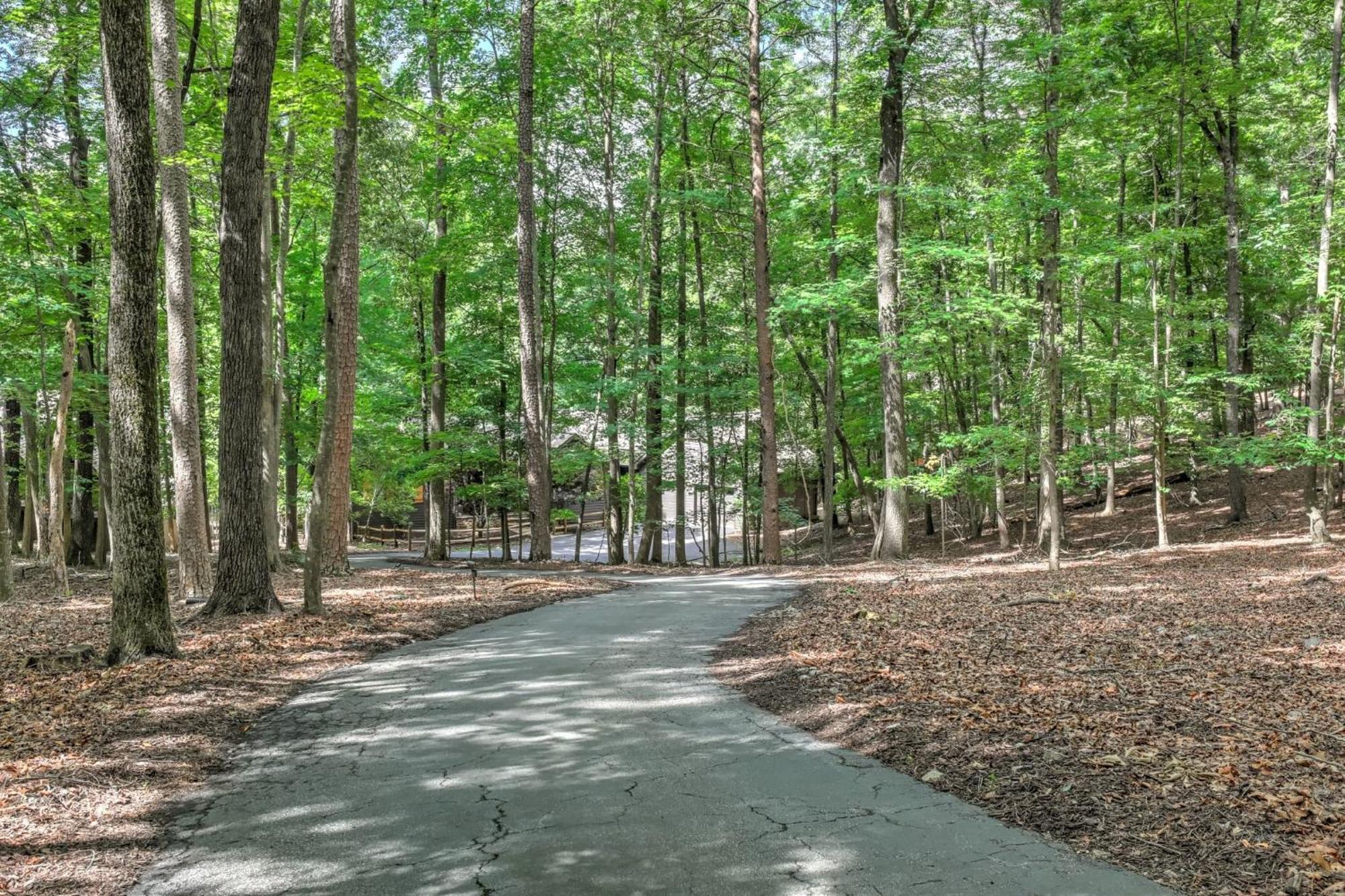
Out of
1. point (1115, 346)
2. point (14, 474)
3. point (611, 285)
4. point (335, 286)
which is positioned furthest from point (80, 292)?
point (1115, 346)

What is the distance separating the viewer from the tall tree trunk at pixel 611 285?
2084cm

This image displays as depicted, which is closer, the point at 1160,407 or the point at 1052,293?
the point at 1052,293

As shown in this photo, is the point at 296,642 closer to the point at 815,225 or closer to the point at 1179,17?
the point at 815,225

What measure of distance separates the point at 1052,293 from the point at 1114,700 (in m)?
9.50

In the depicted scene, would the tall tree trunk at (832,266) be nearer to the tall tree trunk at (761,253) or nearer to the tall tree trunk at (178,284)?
the tall tree trunk at (761,253)

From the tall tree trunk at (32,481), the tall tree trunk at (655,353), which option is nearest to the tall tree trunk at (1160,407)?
the tall tree trunk at (655,353)

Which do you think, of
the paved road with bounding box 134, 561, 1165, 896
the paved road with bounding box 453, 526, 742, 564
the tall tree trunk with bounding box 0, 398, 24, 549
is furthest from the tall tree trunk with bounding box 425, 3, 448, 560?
the paved road with bounding box 134, 561, 1165, 896

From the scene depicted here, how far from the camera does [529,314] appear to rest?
17.9 metres

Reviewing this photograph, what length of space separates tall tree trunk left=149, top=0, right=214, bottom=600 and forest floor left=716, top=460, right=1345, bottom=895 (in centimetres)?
754

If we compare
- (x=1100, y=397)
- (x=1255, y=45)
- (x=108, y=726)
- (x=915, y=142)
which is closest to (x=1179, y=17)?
(x=1255, y=45)

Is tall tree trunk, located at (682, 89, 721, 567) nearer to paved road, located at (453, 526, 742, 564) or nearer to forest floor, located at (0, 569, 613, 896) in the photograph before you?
paved road, located at (453, 526, 742, 564)

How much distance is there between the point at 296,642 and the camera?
813cm

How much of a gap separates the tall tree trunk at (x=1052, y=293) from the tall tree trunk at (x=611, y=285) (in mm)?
10192

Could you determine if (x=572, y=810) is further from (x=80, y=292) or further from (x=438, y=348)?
(x=438, y=348)
